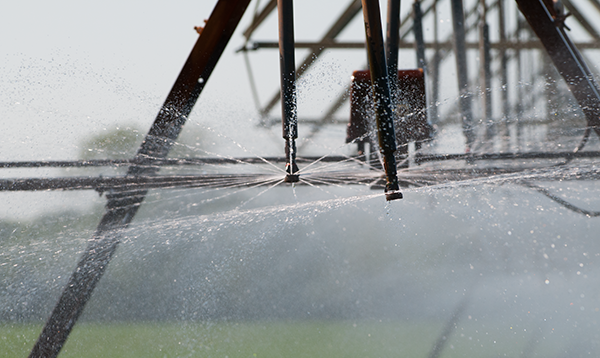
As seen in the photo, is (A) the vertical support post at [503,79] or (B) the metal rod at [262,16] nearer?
(A) the vertical support post at [503,79]

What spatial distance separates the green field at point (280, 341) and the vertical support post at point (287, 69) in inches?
98.3

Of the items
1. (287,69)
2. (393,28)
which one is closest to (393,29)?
(393,28)

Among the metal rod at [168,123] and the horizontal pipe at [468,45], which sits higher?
the horizontal pipe at [468,45]

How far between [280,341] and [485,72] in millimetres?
2725

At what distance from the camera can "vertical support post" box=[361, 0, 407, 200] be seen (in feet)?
3.28

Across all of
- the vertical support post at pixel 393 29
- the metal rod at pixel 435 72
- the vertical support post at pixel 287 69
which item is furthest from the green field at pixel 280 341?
the vertical support post at pixel 287 69

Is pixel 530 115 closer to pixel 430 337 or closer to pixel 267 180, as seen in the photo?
pixel 430 337

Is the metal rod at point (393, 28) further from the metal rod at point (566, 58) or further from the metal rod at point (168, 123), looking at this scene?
the metal rod at point (566, 58)

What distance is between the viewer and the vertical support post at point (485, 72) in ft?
10.1

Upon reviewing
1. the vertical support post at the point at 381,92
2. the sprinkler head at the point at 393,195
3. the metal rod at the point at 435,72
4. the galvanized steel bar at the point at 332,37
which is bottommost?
the sprinkler head at the point at 393,195

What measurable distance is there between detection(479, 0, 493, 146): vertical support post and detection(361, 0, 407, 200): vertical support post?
227 centimetres

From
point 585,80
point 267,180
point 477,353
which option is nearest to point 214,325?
point 477,353

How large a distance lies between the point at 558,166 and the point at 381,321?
2322mm

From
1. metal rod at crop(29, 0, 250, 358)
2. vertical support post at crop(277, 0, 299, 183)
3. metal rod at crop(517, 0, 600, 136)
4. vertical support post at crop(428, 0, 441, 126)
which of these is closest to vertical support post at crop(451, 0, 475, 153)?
vertical support post at crop(428, 0, 441, 126)
